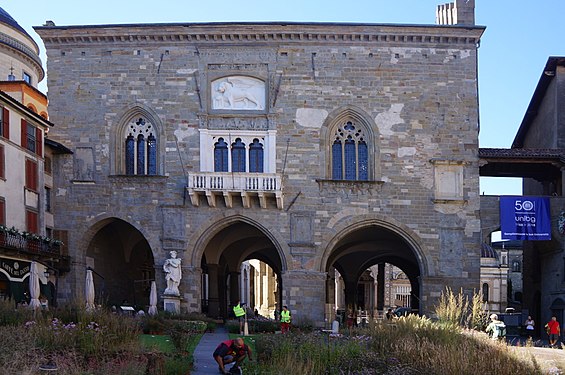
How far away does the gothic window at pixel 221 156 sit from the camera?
3228cm

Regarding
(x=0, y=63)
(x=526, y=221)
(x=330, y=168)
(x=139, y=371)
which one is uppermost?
(x=0, y=63)

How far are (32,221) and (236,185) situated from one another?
841 cm

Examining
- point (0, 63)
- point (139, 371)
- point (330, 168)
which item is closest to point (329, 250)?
point (330, 168)

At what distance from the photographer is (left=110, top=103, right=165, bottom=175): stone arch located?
32188 mm

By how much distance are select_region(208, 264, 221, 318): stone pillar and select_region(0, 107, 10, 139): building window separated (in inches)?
493

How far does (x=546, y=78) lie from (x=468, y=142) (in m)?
6.89

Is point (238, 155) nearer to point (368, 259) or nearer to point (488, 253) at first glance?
point (368, 259)

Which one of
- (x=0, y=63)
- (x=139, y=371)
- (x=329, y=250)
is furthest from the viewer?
(x=0, y=63)

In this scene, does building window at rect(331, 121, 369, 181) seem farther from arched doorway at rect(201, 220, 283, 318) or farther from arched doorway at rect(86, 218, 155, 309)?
arched doorway at rect(86, 218, 155, 309)

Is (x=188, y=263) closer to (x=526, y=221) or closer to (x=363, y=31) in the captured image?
(x=363, y=31)

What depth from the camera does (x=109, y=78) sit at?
1286 inches

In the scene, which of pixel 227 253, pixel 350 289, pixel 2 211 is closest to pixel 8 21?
pixel 227 253

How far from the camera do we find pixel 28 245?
29.1 metres

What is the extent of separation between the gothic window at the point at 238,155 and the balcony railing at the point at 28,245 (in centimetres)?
814
